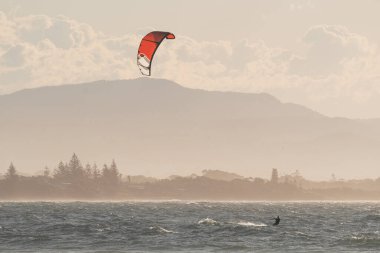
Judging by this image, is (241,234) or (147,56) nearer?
(147,56)

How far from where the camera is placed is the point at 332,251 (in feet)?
252

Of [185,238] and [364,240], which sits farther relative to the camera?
[185,238]

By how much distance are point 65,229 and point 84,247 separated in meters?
21.4

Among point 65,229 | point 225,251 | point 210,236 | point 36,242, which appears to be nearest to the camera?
point 225,251

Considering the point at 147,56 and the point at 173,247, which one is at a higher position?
the point at 147,56

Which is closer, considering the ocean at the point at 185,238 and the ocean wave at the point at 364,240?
the ocean at the point at 185,238

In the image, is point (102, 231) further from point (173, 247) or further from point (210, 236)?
point (173, 247)

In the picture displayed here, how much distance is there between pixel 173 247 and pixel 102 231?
58.8 ft

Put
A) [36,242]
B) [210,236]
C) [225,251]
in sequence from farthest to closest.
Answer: [210,236] < [36,242] < [225,251]

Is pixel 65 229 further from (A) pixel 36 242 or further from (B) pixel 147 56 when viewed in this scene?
(B) pixel 147 56

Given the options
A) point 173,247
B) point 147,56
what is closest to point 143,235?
point 173,247

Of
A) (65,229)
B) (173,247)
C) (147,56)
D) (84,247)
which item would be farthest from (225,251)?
(65,229)

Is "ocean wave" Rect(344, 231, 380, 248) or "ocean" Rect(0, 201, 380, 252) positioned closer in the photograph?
"ocean" Rect(0, 201, 380, 252)

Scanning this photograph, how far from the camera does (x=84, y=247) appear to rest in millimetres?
78438
